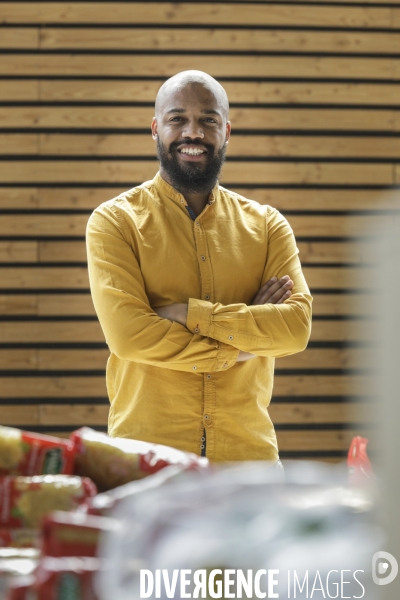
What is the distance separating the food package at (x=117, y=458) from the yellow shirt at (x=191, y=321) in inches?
34.4

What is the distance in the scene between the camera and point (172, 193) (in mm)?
2723

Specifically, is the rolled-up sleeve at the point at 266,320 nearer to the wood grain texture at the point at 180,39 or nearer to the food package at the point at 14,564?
the food package at the point at 14,564

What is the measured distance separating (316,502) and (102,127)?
4.69 m

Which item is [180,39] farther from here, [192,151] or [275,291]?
[275,291]

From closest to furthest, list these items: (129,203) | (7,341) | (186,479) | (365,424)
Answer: (365,424) < (186,479) < (129,203) < (7,341)

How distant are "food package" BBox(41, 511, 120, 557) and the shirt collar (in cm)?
190

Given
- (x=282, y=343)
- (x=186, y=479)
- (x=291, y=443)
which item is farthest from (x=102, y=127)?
(x=186, y=479)

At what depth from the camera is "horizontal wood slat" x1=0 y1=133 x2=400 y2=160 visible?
508 centimetres

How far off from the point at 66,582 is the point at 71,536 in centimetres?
7

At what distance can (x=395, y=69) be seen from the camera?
5180mm

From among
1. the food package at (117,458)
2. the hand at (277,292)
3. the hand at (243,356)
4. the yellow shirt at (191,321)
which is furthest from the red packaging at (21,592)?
the hand at (277,292)

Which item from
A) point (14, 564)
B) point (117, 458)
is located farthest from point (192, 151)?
point (14, 564)

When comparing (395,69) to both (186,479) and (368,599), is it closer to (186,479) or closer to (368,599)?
(186,479)

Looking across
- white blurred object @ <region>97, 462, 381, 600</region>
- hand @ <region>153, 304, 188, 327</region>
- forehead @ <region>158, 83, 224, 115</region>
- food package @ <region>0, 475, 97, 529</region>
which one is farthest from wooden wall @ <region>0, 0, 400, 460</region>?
white blurred object @ <region>97, 462, 381, 600</region>
